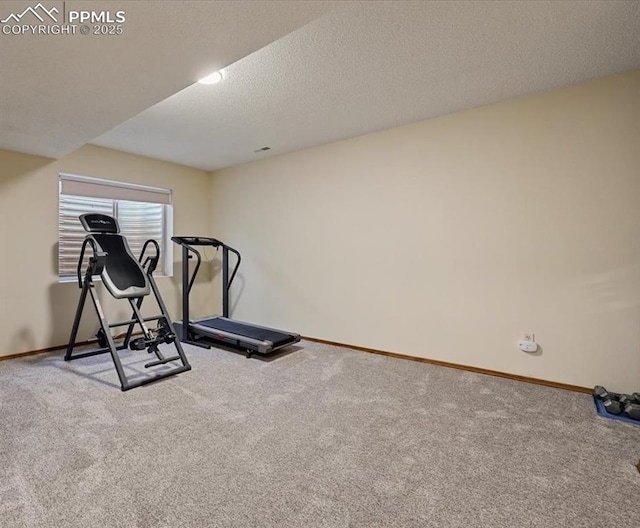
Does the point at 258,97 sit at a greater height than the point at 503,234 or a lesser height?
greater

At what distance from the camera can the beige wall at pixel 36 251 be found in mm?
3479

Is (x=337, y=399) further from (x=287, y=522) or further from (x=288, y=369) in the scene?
(x=287, y=522)

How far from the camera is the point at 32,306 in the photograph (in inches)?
144

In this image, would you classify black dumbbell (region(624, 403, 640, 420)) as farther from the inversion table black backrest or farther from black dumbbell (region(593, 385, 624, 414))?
the inversion table black backrest

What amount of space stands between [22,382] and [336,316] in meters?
3.09

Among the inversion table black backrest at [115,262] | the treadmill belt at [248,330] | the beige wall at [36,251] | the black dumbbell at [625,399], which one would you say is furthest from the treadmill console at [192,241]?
the black dumbbell at [625,399]

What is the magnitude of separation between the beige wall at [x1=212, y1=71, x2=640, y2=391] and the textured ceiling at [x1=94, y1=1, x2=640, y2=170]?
0.99ft

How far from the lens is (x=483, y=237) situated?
313 cm

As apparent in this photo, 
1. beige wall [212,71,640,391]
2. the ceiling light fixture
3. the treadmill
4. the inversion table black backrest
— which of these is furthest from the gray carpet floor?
the ceiling light fixture

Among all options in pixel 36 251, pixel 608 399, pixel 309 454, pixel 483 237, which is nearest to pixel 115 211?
pixel 36 251

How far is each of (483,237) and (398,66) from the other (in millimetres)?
1707

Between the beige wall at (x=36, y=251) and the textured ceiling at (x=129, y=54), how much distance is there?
1.36 m

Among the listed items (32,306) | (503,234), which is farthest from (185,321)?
(503,234)

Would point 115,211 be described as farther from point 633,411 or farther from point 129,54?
point 633,411
